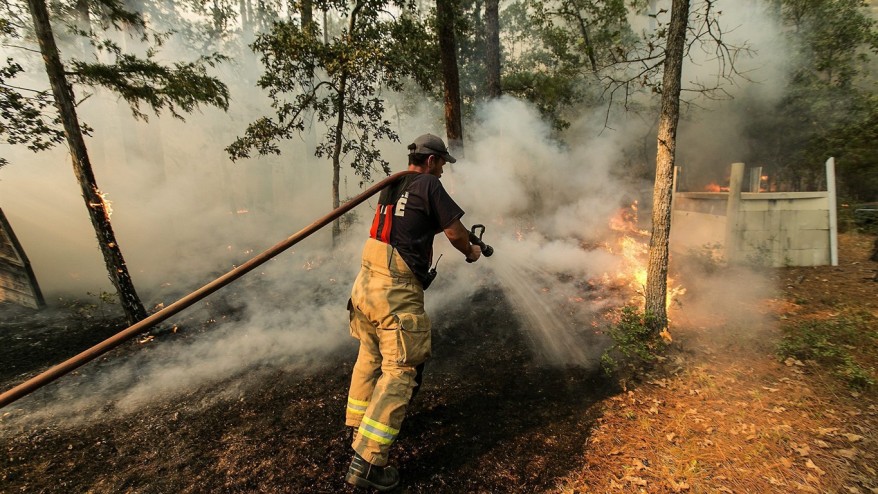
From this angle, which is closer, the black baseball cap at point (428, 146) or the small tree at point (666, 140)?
the black baseball cap at point (428, 146)

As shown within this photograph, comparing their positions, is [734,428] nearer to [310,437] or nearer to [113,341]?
[310,437]

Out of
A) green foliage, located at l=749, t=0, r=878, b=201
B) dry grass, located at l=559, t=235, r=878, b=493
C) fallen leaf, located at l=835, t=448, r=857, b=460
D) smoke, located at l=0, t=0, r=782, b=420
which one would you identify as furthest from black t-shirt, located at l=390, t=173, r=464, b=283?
green foliage, located at l=749, t=0, r=878, b=201

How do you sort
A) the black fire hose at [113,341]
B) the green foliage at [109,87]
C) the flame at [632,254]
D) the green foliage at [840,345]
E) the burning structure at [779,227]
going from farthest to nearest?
the burning structure at [779,227] → the flame at [632,254] → the green foliage at [109,87] → the green foliage at [840,345] → the black fire hose at [113,341]

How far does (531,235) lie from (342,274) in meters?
4.68

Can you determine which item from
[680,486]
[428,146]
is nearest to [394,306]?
[428,146]

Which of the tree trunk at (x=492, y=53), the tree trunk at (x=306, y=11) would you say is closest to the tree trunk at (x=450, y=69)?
the tree trunk at (x=306, y=11)

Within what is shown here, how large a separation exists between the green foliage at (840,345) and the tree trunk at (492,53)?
910 cm

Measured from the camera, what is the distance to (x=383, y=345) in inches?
111

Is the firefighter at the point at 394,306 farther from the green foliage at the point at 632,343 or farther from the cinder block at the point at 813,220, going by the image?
the cinder block at the point at 813,220

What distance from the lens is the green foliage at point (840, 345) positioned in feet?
11.8

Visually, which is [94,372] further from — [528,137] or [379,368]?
[528,137]

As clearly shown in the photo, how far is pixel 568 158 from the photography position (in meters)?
11.9

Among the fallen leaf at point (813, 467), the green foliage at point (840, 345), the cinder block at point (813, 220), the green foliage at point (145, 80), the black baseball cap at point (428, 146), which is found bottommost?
the fallen leaf at point (813, 467)

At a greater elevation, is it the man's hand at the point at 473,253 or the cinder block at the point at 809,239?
the man's hand at the point at 473,253
